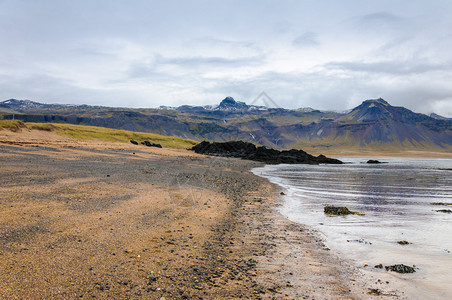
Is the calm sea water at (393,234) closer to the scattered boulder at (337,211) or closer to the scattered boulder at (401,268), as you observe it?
the scattered boulder at (401,268)

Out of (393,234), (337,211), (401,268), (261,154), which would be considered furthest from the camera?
(261,154)

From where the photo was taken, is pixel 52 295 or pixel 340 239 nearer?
→ pixel 52 295

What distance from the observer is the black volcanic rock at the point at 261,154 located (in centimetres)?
7906

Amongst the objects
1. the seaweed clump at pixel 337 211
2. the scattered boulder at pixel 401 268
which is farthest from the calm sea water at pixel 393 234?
the seaweed clump at pixel 337 211

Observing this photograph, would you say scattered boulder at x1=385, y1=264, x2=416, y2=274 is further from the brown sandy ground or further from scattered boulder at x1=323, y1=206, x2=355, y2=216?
scattered boulder at x1=323, y1=206, x2=355, y2=216

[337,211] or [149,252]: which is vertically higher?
[149,252]

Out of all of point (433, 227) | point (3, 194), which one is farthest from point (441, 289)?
point (3, 194)

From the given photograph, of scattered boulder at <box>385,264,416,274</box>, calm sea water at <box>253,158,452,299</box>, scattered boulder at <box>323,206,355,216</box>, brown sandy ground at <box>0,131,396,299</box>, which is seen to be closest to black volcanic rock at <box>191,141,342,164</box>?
calm sea water at <box>253,158,452,299</box>

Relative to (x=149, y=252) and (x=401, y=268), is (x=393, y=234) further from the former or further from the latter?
(x=149, y=252)

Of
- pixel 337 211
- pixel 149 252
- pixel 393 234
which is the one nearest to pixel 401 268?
pixel 393 234

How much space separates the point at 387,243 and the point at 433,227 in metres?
4.21

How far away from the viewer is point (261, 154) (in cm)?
8531

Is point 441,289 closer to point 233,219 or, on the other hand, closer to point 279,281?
point 279,281

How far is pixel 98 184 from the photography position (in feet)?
54.6
